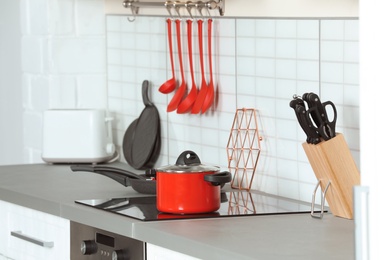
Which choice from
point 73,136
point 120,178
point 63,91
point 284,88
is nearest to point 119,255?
point 120,178

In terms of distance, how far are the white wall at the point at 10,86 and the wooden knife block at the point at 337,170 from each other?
2031 mm

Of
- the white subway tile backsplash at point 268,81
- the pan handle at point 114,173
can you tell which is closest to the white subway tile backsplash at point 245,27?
the white subway tile backsplash at point 268,81

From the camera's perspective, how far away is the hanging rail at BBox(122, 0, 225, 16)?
3227 millimetres

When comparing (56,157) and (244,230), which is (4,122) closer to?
(56,157)

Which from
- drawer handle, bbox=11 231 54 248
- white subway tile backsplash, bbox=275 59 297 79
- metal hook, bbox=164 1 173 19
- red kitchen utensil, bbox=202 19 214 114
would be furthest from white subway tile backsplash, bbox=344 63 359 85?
drawer handle, bbox=11 231 54 248

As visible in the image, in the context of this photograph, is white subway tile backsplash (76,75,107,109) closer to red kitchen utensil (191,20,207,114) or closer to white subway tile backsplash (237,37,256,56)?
red kitchen utensil (191,20,207,114)

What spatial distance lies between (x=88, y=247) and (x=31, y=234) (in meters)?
0.40

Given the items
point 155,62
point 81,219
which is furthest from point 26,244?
point 155,62

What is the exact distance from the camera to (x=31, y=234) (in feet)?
10.1

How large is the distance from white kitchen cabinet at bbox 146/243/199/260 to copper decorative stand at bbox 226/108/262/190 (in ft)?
2.16

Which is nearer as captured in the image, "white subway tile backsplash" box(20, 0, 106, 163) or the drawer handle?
the drawer handle

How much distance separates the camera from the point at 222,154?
3.28 metres

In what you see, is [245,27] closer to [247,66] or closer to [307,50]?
[247,66]

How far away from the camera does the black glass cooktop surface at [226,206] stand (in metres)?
2.65
